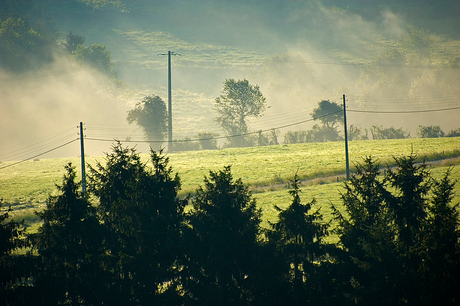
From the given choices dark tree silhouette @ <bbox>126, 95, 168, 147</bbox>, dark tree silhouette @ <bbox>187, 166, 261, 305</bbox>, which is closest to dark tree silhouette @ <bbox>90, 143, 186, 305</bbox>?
dark tree silhouette @ <bbox>187, 166, 261, 305</bbox>

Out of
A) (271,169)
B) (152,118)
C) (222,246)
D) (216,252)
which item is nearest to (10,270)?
(216,252)

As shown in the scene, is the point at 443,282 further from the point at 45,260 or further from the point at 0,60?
the point at 0,60

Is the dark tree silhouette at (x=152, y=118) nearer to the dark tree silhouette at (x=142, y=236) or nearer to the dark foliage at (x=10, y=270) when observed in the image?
the dark tree silhouette at (x=142, y=236)

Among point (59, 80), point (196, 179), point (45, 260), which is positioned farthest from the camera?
point (59, 80)

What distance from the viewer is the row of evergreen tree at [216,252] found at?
18953mm

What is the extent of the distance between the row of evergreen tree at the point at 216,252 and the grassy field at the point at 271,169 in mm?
12569

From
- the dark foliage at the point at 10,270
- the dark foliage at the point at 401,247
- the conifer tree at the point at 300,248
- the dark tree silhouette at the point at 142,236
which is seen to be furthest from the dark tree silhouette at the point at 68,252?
the dark foliage at the point at 401,247

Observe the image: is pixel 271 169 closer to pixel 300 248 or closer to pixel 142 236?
pixel 300 248

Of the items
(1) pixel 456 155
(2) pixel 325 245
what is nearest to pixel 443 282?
(2) pixel 325 245

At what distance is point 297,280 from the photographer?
20219 mm

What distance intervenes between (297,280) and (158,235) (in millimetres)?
7132

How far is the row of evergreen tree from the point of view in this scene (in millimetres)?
18953

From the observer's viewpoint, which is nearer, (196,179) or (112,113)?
(196,179)

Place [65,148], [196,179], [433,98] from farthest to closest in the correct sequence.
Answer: [433,98]
[65,148]
[196,179]
